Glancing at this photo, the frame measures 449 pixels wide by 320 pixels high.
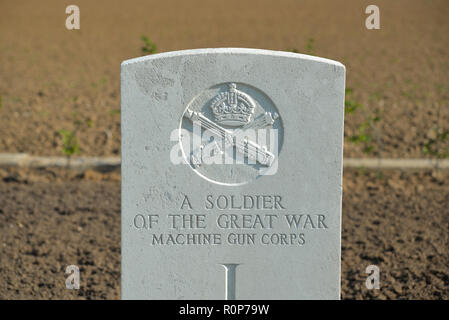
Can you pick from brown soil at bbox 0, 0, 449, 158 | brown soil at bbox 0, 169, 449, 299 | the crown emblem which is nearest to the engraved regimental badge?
the crown emblem

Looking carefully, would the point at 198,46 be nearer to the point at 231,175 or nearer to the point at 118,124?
the point at 118,124

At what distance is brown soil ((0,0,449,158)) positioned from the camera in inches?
330

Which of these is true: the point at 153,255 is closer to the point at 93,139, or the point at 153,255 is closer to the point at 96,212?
the point at 96,212

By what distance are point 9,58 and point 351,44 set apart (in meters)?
7.72

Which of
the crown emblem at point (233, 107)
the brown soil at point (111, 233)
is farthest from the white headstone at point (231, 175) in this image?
the brown soil at point (111, 233)

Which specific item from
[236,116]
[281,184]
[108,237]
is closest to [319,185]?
[281,184]

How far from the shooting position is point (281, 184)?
3586mm

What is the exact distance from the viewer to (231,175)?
3.61 metres

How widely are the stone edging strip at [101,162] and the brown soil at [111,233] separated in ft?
0.29

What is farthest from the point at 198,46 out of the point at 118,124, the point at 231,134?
the point at 231,134

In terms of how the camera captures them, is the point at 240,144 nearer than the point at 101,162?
Yes

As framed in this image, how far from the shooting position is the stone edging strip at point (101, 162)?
22.9 feet

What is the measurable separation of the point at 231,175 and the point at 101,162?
3773mm

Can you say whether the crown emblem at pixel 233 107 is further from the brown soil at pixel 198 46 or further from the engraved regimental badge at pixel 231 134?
the brown soil at pixel 198 46
